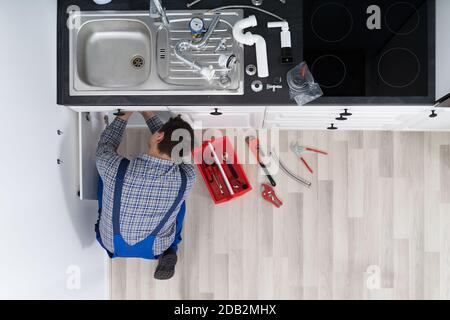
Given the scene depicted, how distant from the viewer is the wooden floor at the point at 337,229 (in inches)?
94.2

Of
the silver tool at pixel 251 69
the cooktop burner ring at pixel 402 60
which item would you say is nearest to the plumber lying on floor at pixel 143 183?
the silver tool at pixel 251 69

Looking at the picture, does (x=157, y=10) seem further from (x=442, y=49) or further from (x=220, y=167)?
(x=442, y=49)

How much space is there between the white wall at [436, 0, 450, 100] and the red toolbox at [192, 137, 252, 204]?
1.20 m

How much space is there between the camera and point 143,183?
5.60ft

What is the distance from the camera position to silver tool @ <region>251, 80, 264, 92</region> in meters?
1.56

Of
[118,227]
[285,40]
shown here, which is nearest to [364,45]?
[285,40]

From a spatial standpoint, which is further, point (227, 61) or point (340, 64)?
point (340, 64)

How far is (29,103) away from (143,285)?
1448 millimetres

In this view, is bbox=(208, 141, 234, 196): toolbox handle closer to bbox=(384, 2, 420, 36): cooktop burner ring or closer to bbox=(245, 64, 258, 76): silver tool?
bbox=(245, 64, 258, 76): silver tool

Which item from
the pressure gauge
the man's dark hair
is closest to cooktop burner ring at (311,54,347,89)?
the pressure gauge

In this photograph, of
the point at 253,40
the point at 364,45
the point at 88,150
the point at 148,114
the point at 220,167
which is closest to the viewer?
the point at 253,40

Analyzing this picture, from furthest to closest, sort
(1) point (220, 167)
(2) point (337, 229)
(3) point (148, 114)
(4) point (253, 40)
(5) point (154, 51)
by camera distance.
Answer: (2) point (337, 229), (1) point (220, 167), (3) point (148, 114), (5) point (154, 51), (4) point (253, 40)

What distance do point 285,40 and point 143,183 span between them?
2.92 ft

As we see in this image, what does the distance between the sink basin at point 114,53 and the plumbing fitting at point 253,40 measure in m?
0.46
